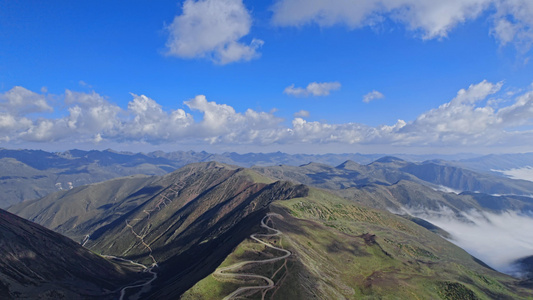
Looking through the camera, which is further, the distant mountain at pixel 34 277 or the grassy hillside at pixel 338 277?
the distant mountain at pixel 34 277

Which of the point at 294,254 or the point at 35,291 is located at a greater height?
the point at 294,254

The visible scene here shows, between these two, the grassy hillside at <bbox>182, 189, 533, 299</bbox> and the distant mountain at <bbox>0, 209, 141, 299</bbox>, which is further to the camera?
the distant mountain at <bbox>0, 209, 141, 299</bbox>

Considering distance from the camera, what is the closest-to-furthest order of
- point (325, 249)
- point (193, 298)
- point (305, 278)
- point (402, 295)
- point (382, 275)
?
point (193, 298) → point (305, 278) → point (402, 295) → point (382, 275) → point (325, 249)

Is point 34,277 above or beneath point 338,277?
beneath

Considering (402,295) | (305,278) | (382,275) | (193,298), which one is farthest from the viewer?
(382,275)

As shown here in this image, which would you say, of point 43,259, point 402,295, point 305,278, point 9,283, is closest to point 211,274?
point 305,278

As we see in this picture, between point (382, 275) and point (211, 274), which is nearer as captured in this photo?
point (211, 274)

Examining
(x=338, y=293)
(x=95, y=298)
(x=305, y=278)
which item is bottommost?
(x=95, y=298)

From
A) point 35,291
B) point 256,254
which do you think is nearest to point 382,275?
point 256,254

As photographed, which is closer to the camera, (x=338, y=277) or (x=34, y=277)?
(x=338, y=277)

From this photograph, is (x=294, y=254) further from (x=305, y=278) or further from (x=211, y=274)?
(x=211, y=274)
